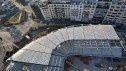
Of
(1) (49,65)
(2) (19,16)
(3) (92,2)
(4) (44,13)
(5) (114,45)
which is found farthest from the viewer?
(2) (19,16)

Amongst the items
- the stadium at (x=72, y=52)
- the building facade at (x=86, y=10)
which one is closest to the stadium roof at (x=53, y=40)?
the stadium at (x=72, y=52)

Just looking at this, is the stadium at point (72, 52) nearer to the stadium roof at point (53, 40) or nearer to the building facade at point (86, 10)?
the stadium roof at point (53, 40)

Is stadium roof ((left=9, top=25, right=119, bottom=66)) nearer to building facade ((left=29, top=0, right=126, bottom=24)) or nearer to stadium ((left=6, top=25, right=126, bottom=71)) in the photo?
stadium ((left=6, top=25, right=126, bottom=71))

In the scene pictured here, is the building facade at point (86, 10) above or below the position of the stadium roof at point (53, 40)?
above

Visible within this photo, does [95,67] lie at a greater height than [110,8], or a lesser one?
lesser

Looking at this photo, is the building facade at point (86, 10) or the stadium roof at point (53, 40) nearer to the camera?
the stadium roof at point (53, 40)

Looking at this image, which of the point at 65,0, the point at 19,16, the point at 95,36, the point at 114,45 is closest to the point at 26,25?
the point at 19,16

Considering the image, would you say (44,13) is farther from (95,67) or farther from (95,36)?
(95,67)

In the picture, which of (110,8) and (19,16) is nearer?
(110,8)

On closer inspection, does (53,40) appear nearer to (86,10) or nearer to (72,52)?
(72,52)
